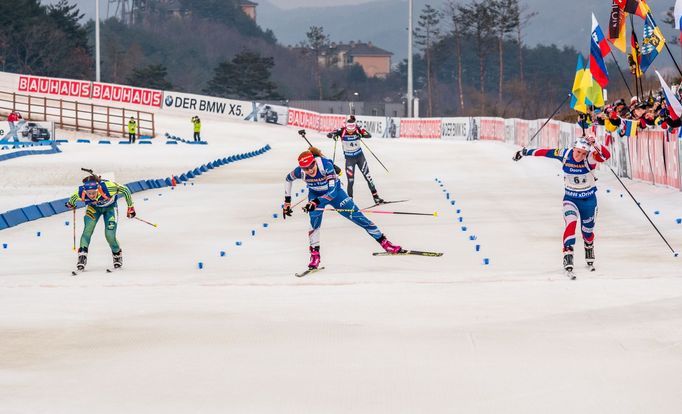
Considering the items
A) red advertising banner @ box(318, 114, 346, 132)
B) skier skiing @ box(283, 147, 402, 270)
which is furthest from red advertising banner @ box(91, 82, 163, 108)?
skier skiing @ box(283, 147, 402, 270)

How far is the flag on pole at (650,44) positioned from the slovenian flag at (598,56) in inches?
36.2

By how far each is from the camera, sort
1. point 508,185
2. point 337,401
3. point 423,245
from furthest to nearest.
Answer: point 508,185
point 423,245
point 337,401

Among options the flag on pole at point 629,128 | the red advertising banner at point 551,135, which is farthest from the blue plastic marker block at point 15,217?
the red advertising banner at point 551,135

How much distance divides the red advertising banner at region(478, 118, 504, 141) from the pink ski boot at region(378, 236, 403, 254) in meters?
46.6

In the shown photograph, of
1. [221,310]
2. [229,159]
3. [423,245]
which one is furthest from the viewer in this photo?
[229,159]

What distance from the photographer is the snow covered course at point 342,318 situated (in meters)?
8.42

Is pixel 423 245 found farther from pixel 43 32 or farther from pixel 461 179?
pixel 43 32

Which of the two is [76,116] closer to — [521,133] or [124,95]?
[124,95]

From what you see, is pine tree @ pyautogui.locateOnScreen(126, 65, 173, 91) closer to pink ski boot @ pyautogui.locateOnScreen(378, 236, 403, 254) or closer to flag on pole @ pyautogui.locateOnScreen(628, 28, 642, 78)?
flag on pole @ pyautogui.locateOnScreen(628, 28, 642, 78)

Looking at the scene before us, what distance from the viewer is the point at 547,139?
1807 inches

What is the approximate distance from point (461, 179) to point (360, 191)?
537cm

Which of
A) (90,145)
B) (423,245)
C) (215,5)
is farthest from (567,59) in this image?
(423,245)

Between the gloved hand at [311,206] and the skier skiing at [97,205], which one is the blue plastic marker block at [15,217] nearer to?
the skier skiing at [97,205]

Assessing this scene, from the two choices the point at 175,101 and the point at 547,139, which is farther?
the point at 175,101
